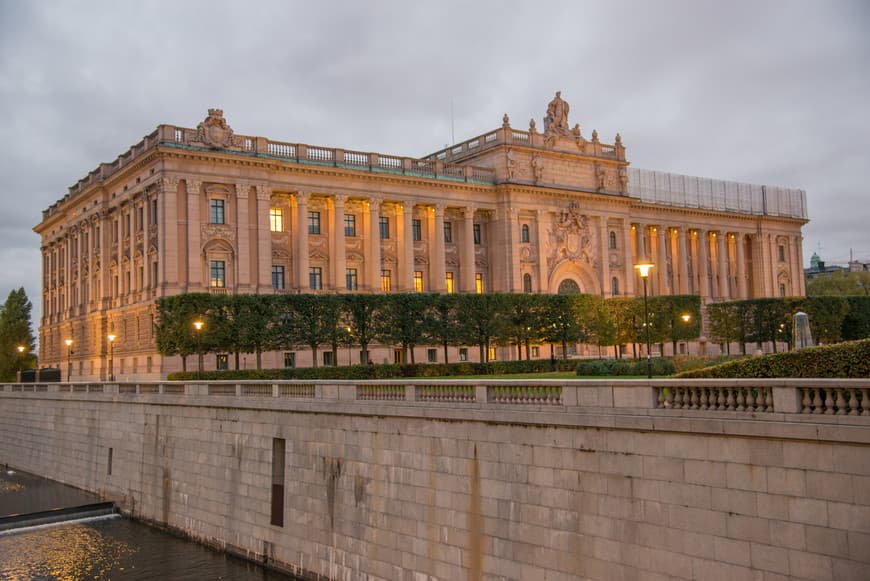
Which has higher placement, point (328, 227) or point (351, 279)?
point (328, 227)

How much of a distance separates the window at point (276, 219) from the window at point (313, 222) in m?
2.56

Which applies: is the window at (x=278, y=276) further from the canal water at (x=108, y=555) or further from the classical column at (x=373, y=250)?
the canal water at (x=108, y=555)

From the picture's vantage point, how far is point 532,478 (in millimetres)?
17672

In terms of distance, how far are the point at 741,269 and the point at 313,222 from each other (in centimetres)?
5748

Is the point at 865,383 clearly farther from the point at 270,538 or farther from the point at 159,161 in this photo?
the point at 159,161

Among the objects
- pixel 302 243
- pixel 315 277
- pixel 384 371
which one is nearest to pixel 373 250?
pixel 315 277

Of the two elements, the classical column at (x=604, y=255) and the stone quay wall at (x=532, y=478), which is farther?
the classical column at (x=604, y=255)

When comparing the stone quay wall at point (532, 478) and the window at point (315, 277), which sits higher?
the window at point (315, 277)

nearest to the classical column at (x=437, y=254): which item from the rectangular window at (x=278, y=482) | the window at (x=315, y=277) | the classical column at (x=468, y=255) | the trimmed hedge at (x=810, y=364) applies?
the classical column at (x=468, y=255)

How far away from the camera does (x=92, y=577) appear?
26.5 meters

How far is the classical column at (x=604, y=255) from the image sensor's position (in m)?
82.0

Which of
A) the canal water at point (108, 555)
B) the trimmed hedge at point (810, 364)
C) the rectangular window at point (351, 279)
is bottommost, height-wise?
the canal water at point (108, 555)

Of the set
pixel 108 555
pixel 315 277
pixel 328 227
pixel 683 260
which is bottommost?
pixel 108 555

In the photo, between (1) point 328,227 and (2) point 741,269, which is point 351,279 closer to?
(1) point 328,227
